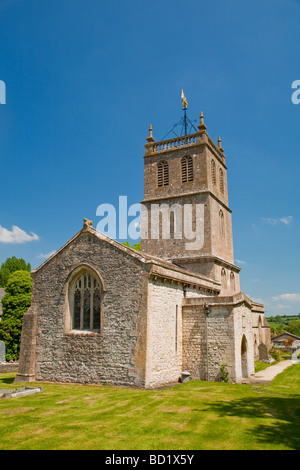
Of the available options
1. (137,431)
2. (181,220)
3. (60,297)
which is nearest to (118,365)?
(60,297)

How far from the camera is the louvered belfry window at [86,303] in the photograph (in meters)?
17.1

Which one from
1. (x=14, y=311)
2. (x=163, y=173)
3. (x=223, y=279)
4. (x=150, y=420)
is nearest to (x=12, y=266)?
(x=14, y=311)

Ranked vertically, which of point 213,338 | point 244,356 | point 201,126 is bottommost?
point 244,356

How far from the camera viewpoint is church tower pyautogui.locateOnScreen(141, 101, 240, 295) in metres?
27.4

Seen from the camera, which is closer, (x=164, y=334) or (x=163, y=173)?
(x=164, y=334)

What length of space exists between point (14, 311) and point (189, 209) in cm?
1764

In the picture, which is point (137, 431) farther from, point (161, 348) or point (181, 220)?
point (181, 220)

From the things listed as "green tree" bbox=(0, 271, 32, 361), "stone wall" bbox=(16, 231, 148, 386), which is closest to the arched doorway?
"stone wall" bbox=(16, 231, 148, 386)

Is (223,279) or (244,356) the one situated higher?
(223,279)

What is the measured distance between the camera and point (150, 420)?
388 inches

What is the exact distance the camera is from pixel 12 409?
11594 millimetres

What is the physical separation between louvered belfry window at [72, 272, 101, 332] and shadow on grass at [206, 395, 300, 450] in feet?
23.8

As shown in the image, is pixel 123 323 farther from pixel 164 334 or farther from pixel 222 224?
pixel 222 224

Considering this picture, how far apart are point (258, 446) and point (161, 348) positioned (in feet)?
28.9
